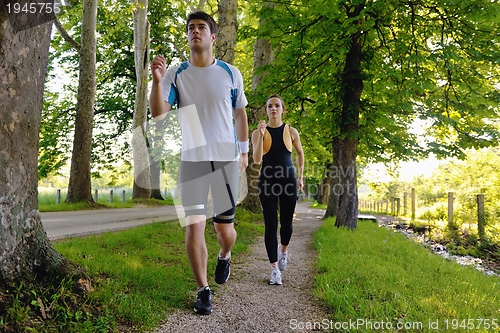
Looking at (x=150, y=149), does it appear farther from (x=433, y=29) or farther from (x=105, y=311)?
(x=105, y=311)

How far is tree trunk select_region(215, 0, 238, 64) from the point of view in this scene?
876 centimetres

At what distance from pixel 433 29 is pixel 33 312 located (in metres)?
8.72

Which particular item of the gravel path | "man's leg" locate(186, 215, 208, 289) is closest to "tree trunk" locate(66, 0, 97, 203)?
the gravel path

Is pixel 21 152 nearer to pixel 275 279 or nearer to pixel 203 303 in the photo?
pixel 203 303

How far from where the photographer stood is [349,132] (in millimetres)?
9148

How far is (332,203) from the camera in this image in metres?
14.3

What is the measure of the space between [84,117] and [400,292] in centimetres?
1224

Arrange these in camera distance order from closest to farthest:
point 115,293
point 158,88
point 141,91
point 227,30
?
1. point 158,88
2. point 115,293
3. point 227,30
4. point 141,91

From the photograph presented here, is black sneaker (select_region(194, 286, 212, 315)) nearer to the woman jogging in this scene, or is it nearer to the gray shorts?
the gray shorts

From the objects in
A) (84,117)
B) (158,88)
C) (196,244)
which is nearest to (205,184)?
(196,244)

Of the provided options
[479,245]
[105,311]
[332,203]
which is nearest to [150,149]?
[332,203]

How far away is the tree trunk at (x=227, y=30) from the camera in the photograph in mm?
8758

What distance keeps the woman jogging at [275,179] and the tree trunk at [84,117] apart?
10312 mm

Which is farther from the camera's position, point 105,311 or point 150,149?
point 150,149
